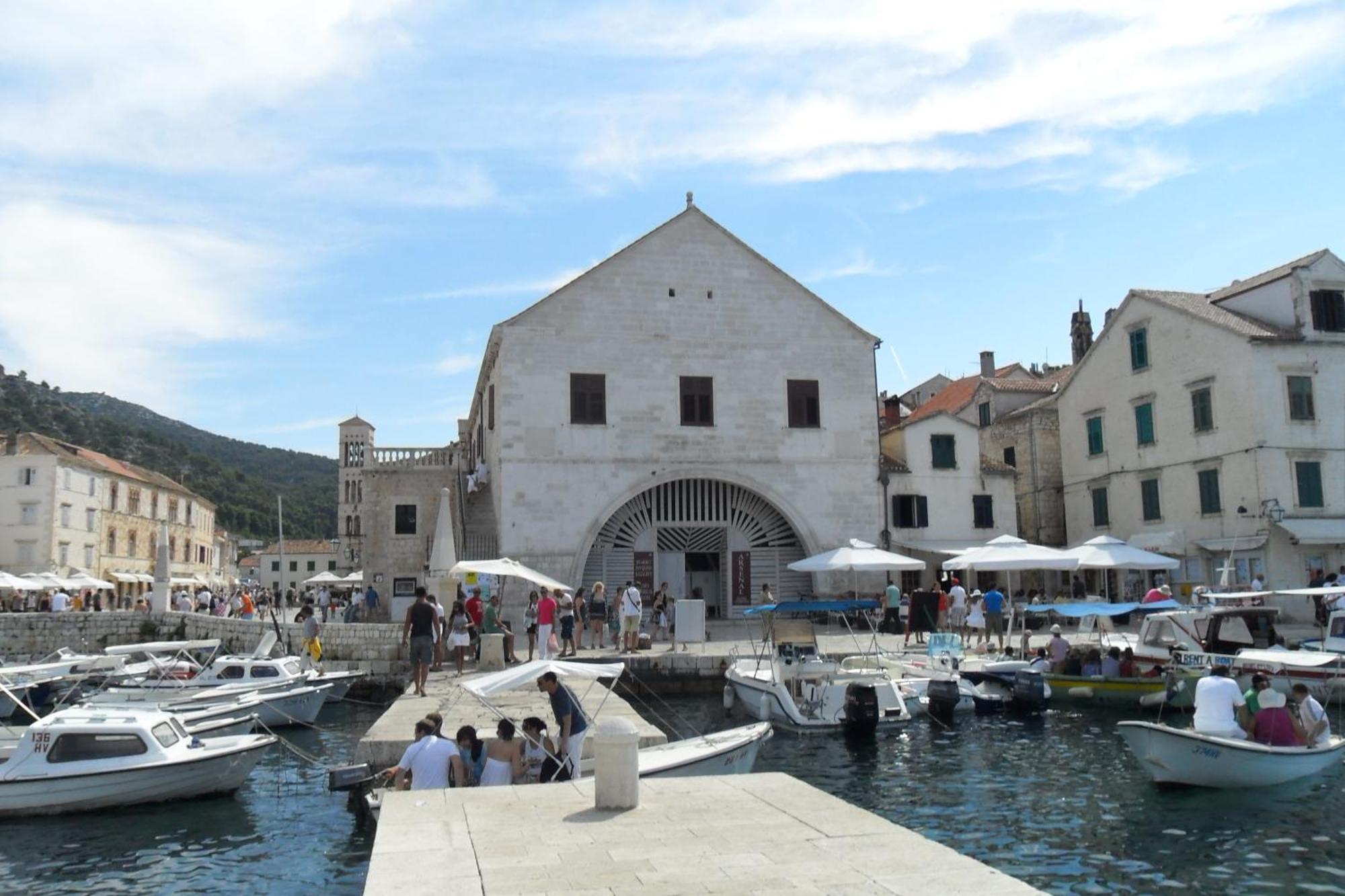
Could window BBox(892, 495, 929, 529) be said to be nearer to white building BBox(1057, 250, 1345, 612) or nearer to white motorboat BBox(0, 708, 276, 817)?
white building BBox(1057, 250, 1345, 612)

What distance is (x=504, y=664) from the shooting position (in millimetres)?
20234

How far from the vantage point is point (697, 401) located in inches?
1165

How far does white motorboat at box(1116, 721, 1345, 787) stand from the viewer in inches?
493

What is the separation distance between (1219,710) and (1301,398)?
19283 mm

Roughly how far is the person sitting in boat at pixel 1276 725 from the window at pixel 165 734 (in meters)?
14.2

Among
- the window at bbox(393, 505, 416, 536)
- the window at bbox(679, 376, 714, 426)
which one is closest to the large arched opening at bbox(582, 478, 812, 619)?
the window at bbox(679, 376, 714, 426)

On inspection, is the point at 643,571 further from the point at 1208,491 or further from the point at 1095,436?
the point at 1095,436

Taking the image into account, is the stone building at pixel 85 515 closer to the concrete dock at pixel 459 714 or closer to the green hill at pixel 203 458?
the green hill at pixel 203 458

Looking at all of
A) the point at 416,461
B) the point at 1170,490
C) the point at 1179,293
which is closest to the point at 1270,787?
the point at 1170,490

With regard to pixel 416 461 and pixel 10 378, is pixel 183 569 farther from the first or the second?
pixel 10 378

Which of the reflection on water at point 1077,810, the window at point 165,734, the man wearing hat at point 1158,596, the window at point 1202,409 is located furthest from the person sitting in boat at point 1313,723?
the window at point 1202,409

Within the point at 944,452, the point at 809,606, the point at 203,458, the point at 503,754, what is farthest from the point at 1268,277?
the point at 203,458

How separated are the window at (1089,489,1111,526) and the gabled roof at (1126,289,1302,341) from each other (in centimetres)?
650

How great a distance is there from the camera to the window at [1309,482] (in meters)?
28.1
